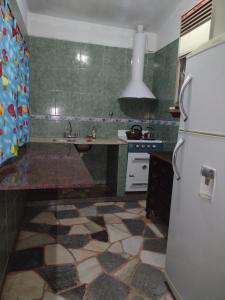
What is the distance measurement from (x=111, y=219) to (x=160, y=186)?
2.49 feet

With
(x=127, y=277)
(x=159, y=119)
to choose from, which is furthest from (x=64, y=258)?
(x=159, y=119)

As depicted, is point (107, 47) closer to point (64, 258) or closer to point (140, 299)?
point (64, 258)

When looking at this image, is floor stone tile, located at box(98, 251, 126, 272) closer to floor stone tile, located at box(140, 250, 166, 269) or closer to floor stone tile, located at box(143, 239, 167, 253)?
floor stone tile, located at box(140, 250, 166, 269)

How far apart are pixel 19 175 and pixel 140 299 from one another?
122cm

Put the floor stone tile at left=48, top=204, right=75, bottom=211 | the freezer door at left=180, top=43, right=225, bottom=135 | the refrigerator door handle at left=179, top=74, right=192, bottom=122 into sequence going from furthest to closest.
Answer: the floor stone tile at left=48, top=204, right=75, bottom=211
the refrigerator door handle at left=179, top=74, right=192, bottom=122
the freezer door at left=180, top=43, right=225, bottom=135

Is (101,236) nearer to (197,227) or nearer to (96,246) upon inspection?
(96,246)

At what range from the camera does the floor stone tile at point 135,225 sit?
238 centimetres

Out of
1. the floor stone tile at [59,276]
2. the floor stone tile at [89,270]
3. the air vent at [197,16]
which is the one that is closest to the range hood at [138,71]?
the air vent at [197,16]

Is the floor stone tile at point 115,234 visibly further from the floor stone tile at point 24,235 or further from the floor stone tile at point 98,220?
the floor stone tile at point 24,235

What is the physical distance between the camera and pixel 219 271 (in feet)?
3.57

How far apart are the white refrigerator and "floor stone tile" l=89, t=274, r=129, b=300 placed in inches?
15.2

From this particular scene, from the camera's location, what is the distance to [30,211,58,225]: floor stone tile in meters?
2.46

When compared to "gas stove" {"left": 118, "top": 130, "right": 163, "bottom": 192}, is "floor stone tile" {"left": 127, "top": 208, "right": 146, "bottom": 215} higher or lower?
lower

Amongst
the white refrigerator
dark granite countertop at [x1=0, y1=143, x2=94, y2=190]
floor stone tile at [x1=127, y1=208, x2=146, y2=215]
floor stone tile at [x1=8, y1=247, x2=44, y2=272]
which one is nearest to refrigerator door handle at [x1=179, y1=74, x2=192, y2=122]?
the white refrigerator
